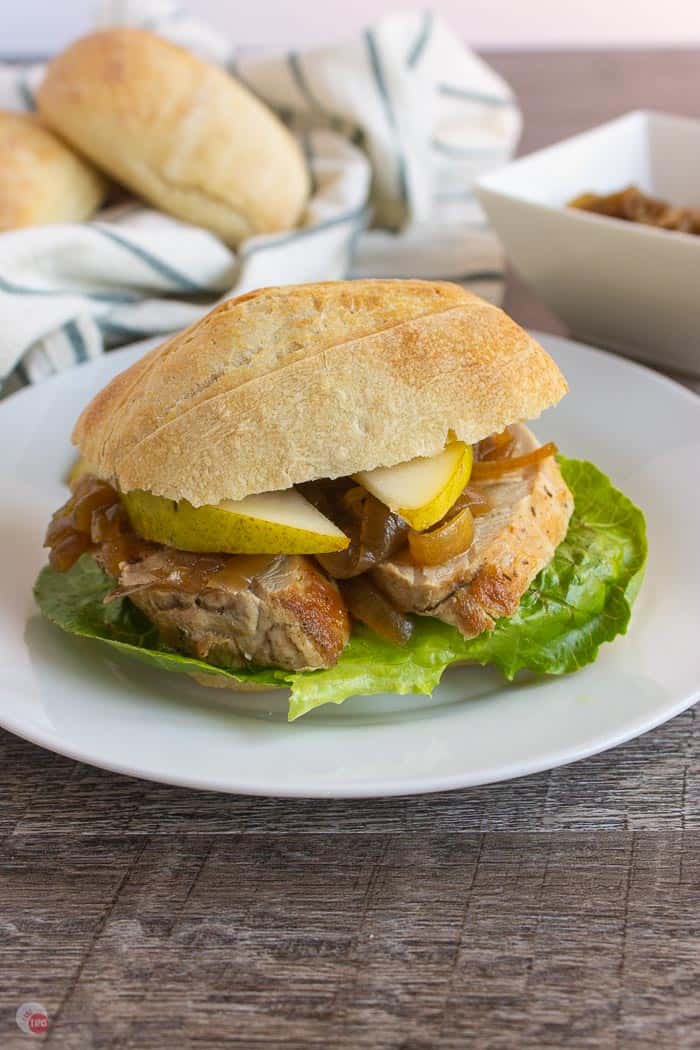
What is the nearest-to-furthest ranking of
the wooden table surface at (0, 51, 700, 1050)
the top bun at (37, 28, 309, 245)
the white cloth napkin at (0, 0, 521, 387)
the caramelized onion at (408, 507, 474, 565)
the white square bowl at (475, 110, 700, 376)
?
the wooden table surface at (0, 51, 700, 1050) < the caramelized onion at (408, 507, 474, 565) < the white square bowl at (475, 110, 700, 376) < the white cloth napkin at (0, 0, 521, 387) < the top bun at (37, 28, 309, 245)

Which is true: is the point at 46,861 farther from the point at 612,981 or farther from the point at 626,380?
the point at 626,380

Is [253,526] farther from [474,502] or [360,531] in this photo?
[474,502]

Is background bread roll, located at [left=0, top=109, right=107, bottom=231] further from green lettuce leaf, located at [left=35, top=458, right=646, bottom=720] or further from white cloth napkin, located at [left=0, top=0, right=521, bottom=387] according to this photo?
green lettuce leaf, located at [left=35, top=458, right=646, bottom=720]

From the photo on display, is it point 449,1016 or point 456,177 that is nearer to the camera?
point 449,1016

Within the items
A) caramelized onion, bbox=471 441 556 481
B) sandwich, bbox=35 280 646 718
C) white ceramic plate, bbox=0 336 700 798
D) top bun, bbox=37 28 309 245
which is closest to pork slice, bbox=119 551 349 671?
sandwich, bbox=35 280 646 718

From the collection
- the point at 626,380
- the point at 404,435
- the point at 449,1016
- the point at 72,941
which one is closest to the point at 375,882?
the point at 449,1016

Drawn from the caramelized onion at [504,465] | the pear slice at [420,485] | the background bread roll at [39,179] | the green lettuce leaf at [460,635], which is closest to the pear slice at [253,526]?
the pear slice at [420,485]
